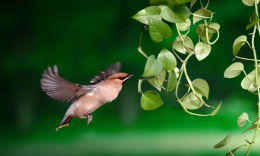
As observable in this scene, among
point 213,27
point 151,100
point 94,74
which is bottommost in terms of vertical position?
point 94,74

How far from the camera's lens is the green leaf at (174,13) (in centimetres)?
57

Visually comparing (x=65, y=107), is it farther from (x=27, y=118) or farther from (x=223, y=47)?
(x=223, y=47)

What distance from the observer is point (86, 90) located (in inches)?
31.5

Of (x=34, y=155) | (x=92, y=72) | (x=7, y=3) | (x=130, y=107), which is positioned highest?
(x=7, y=3)

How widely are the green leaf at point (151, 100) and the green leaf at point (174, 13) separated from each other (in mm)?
134

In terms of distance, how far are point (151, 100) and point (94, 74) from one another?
1.03 m

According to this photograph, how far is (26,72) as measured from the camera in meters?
1.72

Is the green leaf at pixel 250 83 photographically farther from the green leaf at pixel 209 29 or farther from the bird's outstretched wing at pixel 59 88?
the bird's outstretched wing at pixel 59 88

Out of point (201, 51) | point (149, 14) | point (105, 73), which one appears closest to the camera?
point (149, 14)

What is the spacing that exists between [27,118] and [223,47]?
944 millimetres

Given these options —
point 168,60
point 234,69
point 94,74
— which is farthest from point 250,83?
point 94,74

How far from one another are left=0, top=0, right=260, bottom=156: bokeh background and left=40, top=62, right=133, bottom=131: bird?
0.82 metres

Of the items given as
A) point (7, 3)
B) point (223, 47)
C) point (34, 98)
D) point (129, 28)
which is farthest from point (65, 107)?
point (223, 47)

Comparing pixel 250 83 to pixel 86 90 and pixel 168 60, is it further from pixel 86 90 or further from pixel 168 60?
pixel 86 90
